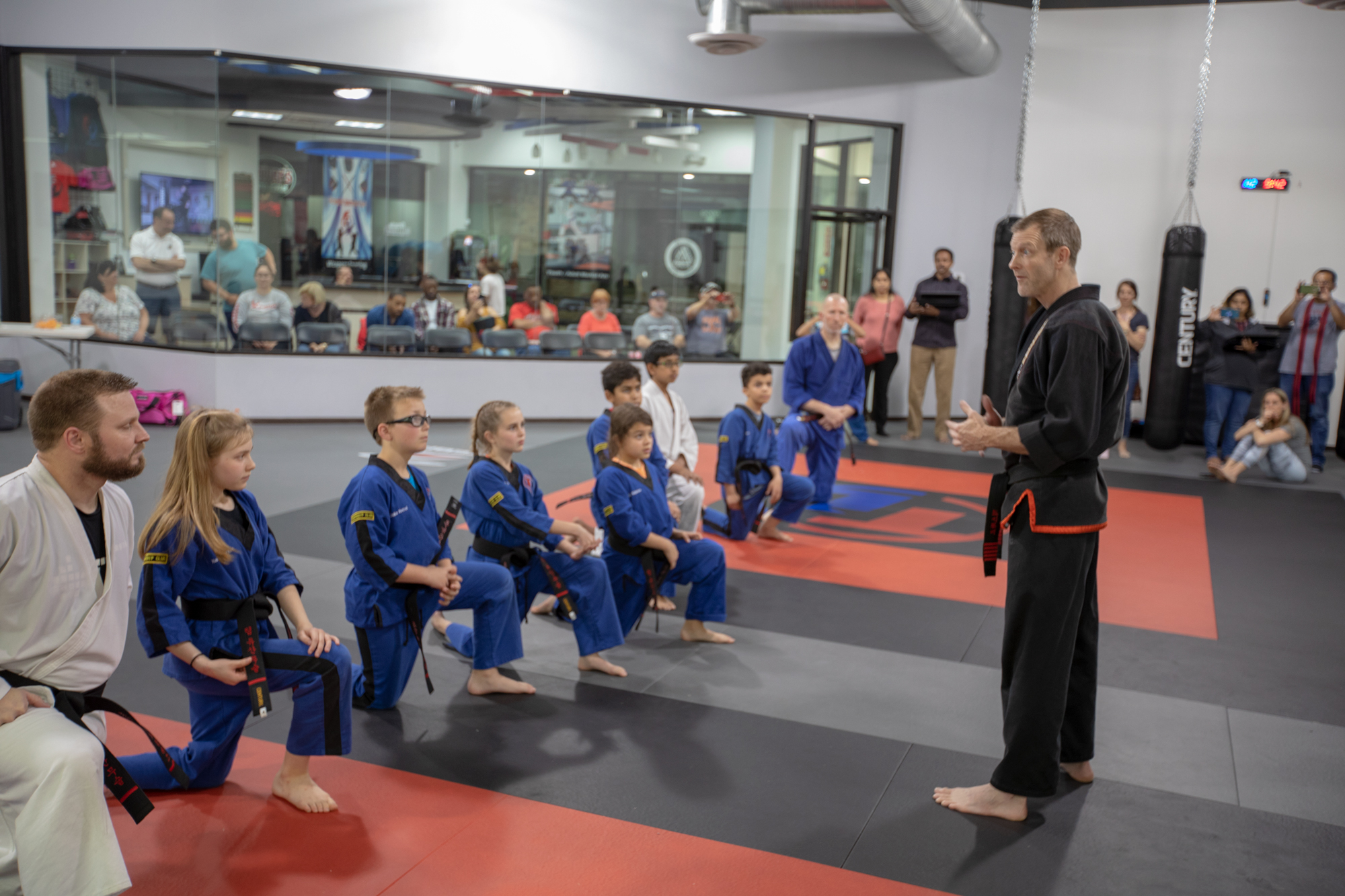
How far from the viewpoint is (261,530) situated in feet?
9.32

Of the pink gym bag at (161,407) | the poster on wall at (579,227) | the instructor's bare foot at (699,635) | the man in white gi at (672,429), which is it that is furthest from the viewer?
the poster on wall at (579,227)

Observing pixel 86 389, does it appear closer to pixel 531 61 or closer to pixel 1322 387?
pixel 531 61

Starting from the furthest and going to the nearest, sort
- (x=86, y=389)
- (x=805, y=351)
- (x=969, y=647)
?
(x=805, y=351) → (x=969, y=647) → (x=86, y=389)

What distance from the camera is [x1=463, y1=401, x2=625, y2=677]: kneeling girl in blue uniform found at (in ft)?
12.2

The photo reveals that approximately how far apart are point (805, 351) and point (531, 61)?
4.91 metres

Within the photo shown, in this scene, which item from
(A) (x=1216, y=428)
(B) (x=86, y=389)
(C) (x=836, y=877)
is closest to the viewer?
(B) (x=86, y=389)

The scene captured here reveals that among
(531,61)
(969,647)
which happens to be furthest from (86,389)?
(531,61)

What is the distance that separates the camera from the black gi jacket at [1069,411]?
2.68 meters

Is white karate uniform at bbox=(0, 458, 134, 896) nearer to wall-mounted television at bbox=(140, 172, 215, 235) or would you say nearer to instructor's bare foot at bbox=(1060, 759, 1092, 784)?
instructor's bare foot at bbox=(1060, 759, 1092, 784)

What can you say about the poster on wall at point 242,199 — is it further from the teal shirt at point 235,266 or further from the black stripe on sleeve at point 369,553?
the black stripe on sleeve at point 369,553

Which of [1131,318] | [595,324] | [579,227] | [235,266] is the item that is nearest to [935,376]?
[1131,318]

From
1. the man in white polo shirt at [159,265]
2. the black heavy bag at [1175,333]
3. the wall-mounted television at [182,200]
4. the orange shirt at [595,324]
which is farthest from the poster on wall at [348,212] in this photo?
the black heavy bag at [1175,333]

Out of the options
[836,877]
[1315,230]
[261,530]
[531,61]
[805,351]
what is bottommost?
[836,877]

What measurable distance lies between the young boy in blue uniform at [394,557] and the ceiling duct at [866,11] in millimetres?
6068
